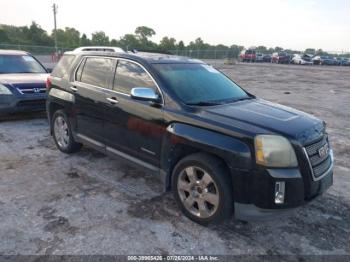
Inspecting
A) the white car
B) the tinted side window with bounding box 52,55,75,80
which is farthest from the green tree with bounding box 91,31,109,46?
the tinted side window with bounding box 52,55,75,80

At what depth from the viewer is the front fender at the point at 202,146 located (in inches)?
121

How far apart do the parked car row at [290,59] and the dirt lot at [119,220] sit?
4765cm

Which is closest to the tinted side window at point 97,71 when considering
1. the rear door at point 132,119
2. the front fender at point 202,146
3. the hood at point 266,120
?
the rear door at point 132,119

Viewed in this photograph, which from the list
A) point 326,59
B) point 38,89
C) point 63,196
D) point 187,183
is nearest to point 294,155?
point 187,183

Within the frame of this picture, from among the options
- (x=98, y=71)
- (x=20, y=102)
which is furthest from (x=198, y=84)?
(x=20, y=102)

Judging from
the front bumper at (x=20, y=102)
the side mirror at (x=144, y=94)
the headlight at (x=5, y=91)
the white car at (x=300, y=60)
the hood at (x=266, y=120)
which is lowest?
the front bumper at (x=20, y=102)

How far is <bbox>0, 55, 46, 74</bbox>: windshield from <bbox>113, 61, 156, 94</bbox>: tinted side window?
16.9ft

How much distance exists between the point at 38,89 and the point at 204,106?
5.24 meters

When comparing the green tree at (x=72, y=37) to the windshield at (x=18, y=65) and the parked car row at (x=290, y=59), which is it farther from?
the windshield at (x=18, y=65)

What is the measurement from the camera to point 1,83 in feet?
23.9

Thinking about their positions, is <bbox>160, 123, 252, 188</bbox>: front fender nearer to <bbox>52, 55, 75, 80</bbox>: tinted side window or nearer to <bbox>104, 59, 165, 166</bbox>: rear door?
<bbox>104, 59, 165, 166</bbox>: rear door

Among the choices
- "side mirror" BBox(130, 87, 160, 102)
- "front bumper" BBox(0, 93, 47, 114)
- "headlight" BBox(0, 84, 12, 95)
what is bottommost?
"front bumper" BBox(0, 93, 47, 114)

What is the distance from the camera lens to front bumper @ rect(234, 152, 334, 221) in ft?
9.92

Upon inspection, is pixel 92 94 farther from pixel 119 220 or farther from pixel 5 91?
pixel 5 91
